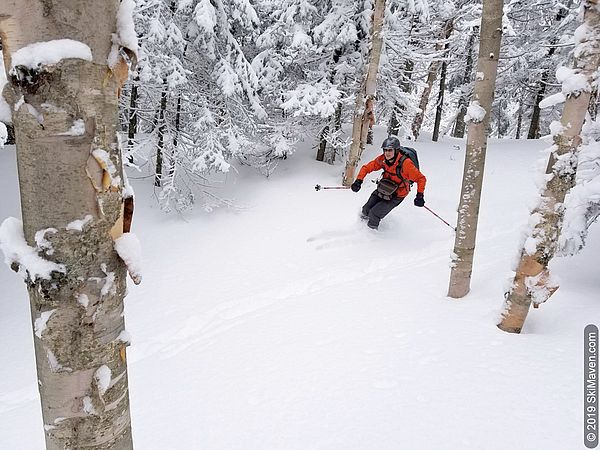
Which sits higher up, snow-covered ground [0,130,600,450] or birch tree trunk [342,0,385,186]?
birch tree trunk [342,0,385,186]

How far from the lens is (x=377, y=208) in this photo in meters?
9.17

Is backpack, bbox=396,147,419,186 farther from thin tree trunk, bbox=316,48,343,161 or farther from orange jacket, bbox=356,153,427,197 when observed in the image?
thin tree trunk, bbox=316,48,343,161

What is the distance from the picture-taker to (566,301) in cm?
514

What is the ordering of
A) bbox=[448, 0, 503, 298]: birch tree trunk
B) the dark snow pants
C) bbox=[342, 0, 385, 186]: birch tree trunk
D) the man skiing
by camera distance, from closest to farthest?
bbox=[448, 0, 503, 298]: birch tree trunk < the man skiing < the dark snow pants < bbox=[342, 0, 385, 186]: birch tree trunk

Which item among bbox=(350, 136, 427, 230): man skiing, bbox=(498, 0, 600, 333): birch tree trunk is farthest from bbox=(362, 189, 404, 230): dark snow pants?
bbox=(498, 0, 600, 333): birch tree trunk

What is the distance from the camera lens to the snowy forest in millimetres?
1210

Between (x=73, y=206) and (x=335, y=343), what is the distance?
4.22m

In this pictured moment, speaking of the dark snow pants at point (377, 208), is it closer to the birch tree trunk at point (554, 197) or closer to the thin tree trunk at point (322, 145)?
the birch tree trunk at point (554, 197)

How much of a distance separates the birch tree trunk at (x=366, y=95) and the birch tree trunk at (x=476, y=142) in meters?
6.78

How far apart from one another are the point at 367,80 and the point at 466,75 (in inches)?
441

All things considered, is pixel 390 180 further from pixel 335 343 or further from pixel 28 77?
pixel 28 77

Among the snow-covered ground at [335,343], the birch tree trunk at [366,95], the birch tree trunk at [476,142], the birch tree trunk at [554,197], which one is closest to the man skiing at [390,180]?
the snow-covered ground at [335,343]

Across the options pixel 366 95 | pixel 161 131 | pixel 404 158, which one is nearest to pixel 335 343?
pixel 404 158

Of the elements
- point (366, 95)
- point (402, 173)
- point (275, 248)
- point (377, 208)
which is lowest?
point (275, 248)
